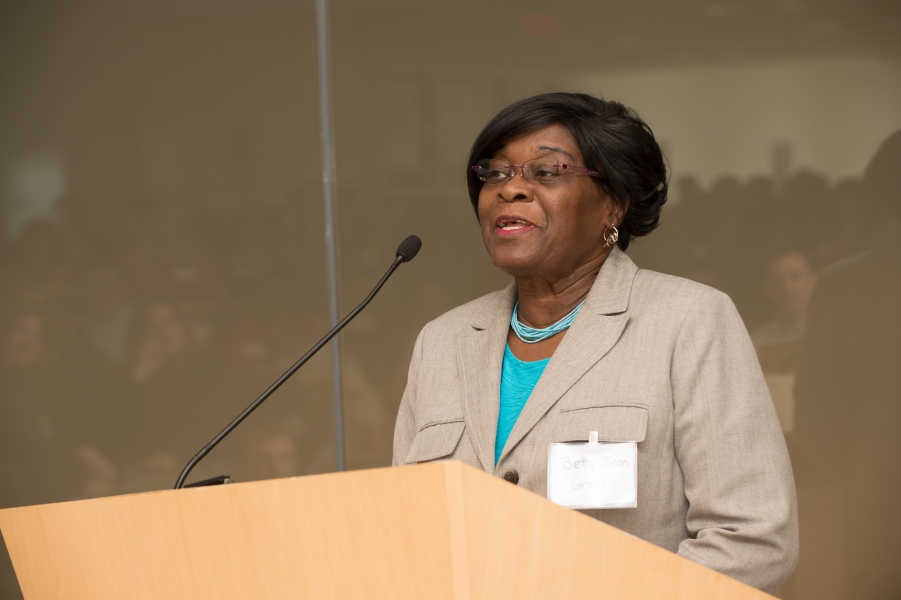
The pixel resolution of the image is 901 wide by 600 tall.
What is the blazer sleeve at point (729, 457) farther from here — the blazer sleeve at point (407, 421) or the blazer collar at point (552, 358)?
the blazer sleeve at point (407, 421)

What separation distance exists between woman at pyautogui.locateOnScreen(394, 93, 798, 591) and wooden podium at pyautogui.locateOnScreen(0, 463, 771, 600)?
0.58 m

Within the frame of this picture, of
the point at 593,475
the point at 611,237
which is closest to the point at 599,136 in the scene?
the point at 611,237

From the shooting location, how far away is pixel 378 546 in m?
0.82

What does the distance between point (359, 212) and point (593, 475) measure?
1727mm

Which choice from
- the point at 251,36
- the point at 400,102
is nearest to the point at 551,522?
the point at 400,102

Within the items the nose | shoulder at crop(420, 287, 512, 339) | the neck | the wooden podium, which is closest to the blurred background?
shoulder at crop(420, 287, 512, 339)

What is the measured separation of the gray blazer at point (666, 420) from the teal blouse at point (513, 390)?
0.02 meters

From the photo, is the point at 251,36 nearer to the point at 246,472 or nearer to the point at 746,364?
the point at 246,472

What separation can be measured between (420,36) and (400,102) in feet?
0.75

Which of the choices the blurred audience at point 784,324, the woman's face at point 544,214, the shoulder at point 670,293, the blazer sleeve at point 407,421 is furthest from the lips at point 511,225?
the blurred audience at point 784,324

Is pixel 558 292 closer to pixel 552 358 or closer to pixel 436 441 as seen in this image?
pixel 552 358

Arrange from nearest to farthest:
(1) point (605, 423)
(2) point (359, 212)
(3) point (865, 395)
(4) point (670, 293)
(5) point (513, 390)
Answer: (1) point (605, 423) → (4) point (670, 293) → (5) point (513, 390) → (3) point (865, 395) → (2) point (359, 212)

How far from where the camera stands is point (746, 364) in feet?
4.84

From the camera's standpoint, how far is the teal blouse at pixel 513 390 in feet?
5.41
